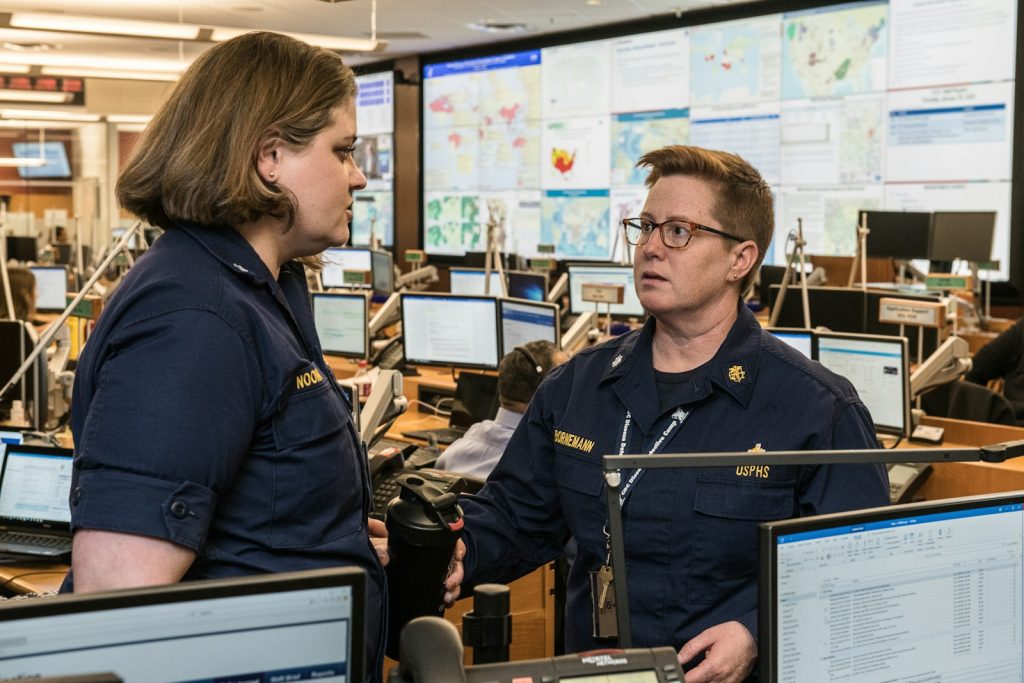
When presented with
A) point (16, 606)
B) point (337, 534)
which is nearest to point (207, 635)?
point (16, 606)

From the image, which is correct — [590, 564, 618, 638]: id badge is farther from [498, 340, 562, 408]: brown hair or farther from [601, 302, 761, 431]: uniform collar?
[498, 340, 562, 408]: brown hair

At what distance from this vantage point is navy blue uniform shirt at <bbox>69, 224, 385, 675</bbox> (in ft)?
3.86

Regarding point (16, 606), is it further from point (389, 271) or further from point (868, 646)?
point (389, 271)

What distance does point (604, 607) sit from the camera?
5.33 ft

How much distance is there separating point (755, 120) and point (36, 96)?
8.19 metres

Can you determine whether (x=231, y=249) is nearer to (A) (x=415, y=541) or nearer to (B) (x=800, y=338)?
(A) (x=415, y=541)

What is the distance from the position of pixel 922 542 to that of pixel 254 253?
2.77 ft

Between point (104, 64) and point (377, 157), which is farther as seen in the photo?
point (377, 157)

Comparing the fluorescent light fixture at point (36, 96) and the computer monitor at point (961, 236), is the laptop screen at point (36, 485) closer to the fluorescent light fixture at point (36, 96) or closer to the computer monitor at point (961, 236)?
the computer monitor at point (961, 236)

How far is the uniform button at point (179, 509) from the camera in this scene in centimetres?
117

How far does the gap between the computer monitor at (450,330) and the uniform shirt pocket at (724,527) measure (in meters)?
3.75

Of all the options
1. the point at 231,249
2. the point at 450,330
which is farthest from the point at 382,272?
the point at 231,249

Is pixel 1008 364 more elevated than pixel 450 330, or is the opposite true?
pixel 450 330

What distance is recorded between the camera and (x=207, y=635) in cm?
91
